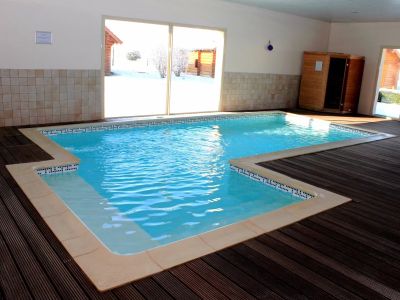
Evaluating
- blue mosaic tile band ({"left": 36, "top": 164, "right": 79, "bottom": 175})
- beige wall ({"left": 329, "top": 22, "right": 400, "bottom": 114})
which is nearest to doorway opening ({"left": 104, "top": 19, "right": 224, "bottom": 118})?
blue mosaic tile band ({"left": 36, "top": 164, "right": 79, "bottom": 175})

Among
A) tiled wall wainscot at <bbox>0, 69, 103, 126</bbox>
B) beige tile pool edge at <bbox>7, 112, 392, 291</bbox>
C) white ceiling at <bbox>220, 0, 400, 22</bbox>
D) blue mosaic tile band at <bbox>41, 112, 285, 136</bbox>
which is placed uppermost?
white ceiling at <bbox>220, 0, 400, 22</bbox>

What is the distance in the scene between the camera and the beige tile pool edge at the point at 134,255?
211 centimetres

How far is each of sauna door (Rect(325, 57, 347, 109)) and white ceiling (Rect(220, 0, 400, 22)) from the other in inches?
44.8

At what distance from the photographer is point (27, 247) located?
2301 mm

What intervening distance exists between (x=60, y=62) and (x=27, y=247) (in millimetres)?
4377

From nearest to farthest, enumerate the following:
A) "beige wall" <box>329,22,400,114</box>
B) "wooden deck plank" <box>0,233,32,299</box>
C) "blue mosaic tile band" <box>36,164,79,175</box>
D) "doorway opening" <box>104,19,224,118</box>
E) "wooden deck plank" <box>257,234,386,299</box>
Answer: "wooden deck plank" <box>0,233,32,299</box>
"wooden deck plank" <box>257,234,386,299</box>
"blue mosaic tile band" <box>36,164,79,175</box>
"doorway opening" <box>104,19,224,118</box>
"beige wall" <box>329,22,400,114</box>

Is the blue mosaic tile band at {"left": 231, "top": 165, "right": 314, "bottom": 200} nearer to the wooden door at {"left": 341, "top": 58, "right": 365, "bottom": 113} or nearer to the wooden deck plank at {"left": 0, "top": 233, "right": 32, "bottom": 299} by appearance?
the wooden deck plank at {"left": 0, "top": 233, "right": 32, "bottom": 299}

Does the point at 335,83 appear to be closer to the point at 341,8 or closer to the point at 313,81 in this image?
the point at 313,81

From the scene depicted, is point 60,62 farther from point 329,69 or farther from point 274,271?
point 329,69

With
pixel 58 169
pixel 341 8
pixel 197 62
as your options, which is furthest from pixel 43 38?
pixel 341 8

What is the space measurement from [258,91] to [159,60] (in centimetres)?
263

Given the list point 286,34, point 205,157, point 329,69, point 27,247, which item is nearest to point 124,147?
point 205,157

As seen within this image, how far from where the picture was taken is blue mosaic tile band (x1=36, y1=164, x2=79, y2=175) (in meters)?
3.87

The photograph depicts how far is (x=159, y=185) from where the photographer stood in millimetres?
4000
